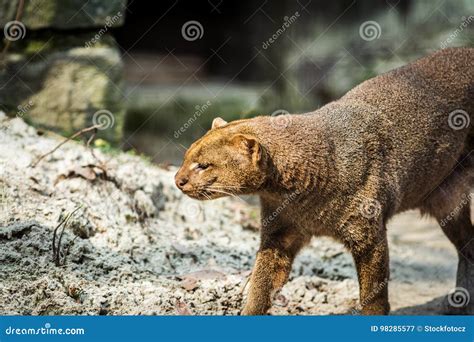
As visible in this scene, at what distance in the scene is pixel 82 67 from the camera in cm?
842

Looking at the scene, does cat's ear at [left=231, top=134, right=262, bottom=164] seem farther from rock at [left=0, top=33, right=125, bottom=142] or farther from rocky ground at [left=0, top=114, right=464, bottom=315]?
rock at [left=0, top=33, right=125, bottom=142]

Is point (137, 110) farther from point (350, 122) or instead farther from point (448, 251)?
point (350, 122)

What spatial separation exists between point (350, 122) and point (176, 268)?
1.79 m
